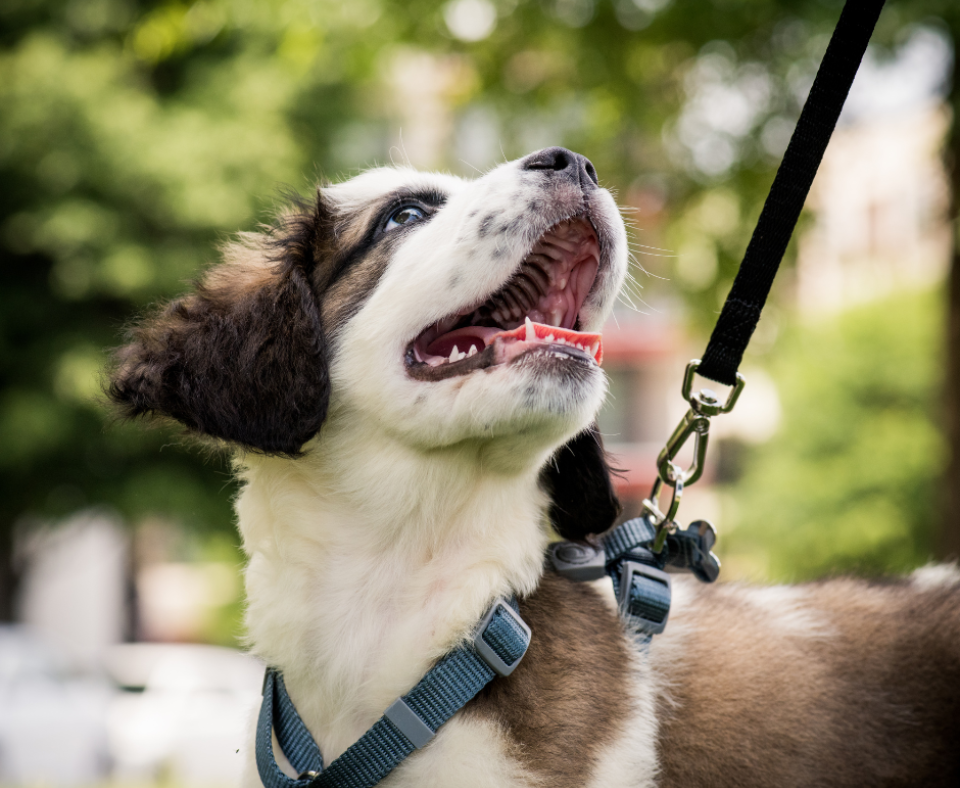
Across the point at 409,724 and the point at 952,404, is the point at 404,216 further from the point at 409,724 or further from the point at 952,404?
the point at 952,404

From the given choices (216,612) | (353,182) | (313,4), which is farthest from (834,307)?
(353,182)

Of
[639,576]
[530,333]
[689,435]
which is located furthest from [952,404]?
[530,333]

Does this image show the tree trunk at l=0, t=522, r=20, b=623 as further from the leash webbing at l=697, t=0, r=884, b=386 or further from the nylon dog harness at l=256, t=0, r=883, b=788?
the leash webbing at l=697, t=0, r=884, b=386

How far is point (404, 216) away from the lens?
296cm

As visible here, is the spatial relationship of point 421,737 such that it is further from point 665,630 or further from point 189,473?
point 189,473

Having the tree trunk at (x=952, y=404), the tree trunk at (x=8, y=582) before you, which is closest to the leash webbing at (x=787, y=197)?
the tree trunk at (x=952, y=404)

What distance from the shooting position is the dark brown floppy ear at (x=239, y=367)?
2.52 metres

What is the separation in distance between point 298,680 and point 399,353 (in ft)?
2.99

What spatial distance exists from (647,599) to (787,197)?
116cm

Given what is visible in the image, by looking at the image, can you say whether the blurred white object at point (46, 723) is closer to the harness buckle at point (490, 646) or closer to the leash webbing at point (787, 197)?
the harness buckle at point (490, 646)

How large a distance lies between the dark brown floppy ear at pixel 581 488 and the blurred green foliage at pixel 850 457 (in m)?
18.4

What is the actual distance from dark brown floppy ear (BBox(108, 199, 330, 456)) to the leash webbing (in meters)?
1.09

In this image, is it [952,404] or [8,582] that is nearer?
[952,404]

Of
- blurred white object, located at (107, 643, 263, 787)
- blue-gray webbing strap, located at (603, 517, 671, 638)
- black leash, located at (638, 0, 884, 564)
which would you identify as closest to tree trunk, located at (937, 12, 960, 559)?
black leash, located at (638, 0, 884, 564)
